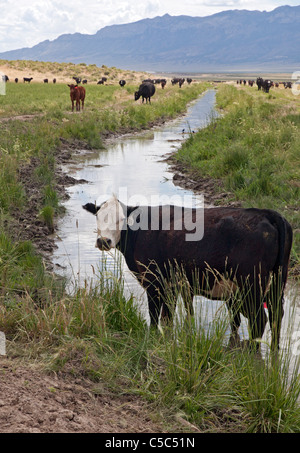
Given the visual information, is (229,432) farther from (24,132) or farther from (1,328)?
Answer: (24,132)

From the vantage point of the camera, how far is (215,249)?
4574 mm

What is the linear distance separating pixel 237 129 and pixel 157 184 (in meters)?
4.40

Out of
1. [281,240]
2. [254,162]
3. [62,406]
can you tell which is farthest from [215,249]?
[254,162]

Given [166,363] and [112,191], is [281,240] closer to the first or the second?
[166,363]

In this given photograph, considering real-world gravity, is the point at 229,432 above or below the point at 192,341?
below

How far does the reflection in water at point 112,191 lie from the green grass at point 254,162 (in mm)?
841

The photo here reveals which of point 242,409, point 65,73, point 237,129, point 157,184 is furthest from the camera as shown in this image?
point 65,73

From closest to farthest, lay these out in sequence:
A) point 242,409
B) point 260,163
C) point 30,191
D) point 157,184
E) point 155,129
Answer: point 242,409
point 30,191
point 260,163
point 157,184
point 155,129

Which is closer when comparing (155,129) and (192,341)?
(192,341)

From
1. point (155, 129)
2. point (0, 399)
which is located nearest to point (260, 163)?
point (0, 399)

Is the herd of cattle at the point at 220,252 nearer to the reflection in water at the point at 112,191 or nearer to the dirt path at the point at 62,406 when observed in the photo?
the reflection in water at the point at 112,191

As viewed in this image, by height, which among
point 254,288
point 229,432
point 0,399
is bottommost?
point 229,432

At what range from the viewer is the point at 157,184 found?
480 inches

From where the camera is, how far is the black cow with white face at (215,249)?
4367 millimetres
